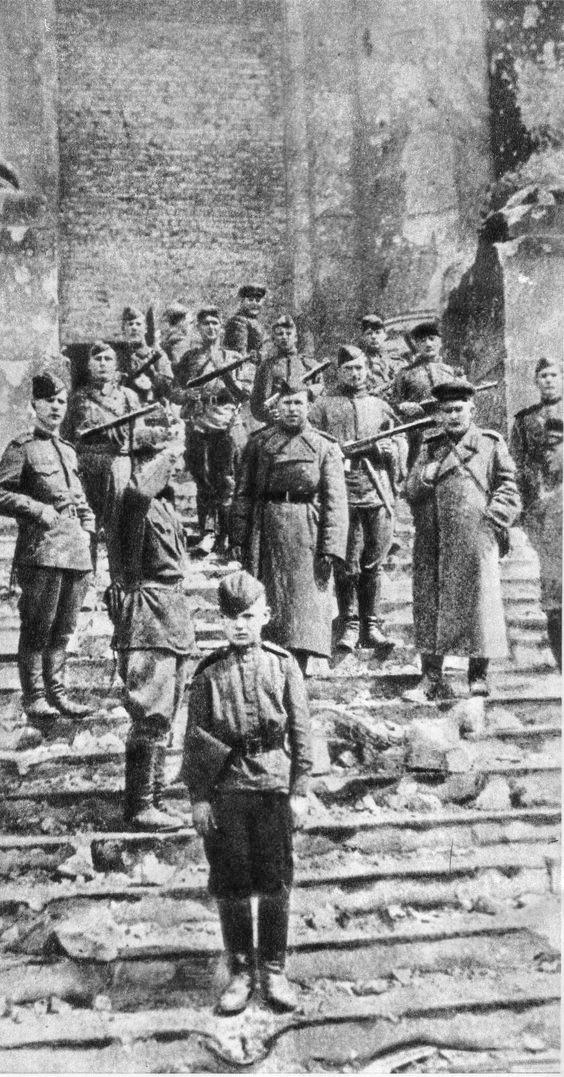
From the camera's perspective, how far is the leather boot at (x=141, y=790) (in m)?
3.61

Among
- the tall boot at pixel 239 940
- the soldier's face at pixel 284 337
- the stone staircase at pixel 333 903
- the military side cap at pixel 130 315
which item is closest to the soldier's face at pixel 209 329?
the military side cap at pixel 130 315

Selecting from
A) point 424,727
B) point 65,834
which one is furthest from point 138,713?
point 424,727

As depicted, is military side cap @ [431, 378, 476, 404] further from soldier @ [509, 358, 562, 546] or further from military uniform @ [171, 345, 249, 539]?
military uniform @ [171, 345, 249, 539]

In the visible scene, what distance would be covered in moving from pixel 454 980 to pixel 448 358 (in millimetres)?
2967

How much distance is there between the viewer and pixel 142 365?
5102 millimetres

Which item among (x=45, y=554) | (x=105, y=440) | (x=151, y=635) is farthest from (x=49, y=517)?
(x=151, y=635)

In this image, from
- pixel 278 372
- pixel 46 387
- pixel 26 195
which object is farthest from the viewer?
pixel 26 195

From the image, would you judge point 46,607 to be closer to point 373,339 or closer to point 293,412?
point 293,412

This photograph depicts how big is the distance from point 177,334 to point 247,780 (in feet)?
9.55

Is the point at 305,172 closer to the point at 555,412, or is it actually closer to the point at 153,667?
the point at 555,412

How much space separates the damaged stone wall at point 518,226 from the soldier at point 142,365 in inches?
58.4

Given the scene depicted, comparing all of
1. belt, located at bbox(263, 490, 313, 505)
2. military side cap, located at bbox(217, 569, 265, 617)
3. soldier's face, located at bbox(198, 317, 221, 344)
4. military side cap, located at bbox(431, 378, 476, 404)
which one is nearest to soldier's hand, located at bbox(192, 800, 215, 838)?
military side cap, located at bbox(217, 569, 265, 617)

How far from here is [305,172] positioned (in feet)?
20.2

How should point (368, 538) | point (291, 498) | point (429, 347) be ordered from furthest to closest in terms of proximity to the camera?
point (429, 347) → point (368, 538) → point (291, 498)
